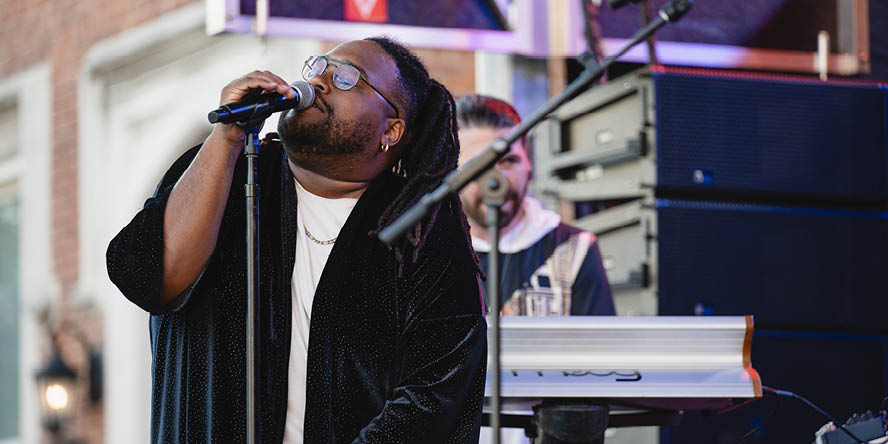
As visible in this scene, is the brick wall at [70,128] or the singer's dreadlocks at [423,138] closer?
the singer's dreadlocks at [423,138]

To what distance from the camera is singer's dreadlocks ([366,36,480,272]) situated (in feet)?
8.99

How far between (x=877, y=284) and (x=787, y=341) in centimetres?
43

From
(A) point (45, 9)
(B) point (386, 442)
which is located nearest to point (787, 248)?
(B) point (386, 442)

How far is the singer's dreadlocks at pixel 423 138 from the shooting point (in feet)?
8.99

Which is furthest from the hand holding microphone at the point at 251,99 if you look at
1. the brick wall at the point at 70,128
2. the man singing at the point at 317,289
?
the brick wall at the point at 70,128

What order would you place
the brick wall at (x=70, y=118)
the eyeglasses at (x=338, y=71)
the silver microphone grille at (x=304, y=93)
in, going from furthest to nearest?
the brick wall at (x=70, y=118), the eyeglasses at (x=338, y=71), the silver microphone grille at (x=304, y=93)

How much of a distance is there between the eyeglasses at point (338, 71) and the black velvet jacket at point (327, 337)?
10.1 inches

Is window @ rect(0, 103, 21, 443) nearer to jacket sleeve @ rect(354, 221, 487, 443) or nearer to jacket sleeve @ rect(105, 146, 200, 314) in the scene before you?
jacket sleeve @ rect(105, 146, 200, 314)

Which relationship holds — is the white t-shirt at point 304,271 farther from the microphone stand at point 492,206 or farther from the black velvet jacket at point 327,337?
the microphone stand at point 492,206

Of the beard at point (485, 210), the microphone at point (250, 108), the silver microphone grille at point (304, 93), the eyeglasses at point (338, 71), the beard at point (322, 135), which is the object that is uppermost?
the eyeglasses at point (338, 71)

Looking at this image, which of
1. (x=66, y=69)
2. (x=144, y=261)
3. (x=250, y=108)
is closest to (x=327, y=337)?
(x=144, y=261)

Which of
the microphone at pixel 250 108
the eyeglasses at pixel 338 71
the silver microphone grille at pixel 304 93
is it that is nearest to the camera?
the microphone at pixel 250 108

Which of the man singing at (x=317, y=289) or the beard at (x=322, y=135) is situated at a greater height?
the beard at (x=322, y=135)

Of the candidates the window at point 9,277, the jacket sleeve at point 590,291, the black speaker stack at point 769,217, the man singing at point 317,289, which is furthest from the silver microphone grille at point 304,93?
the window at point 9,277
